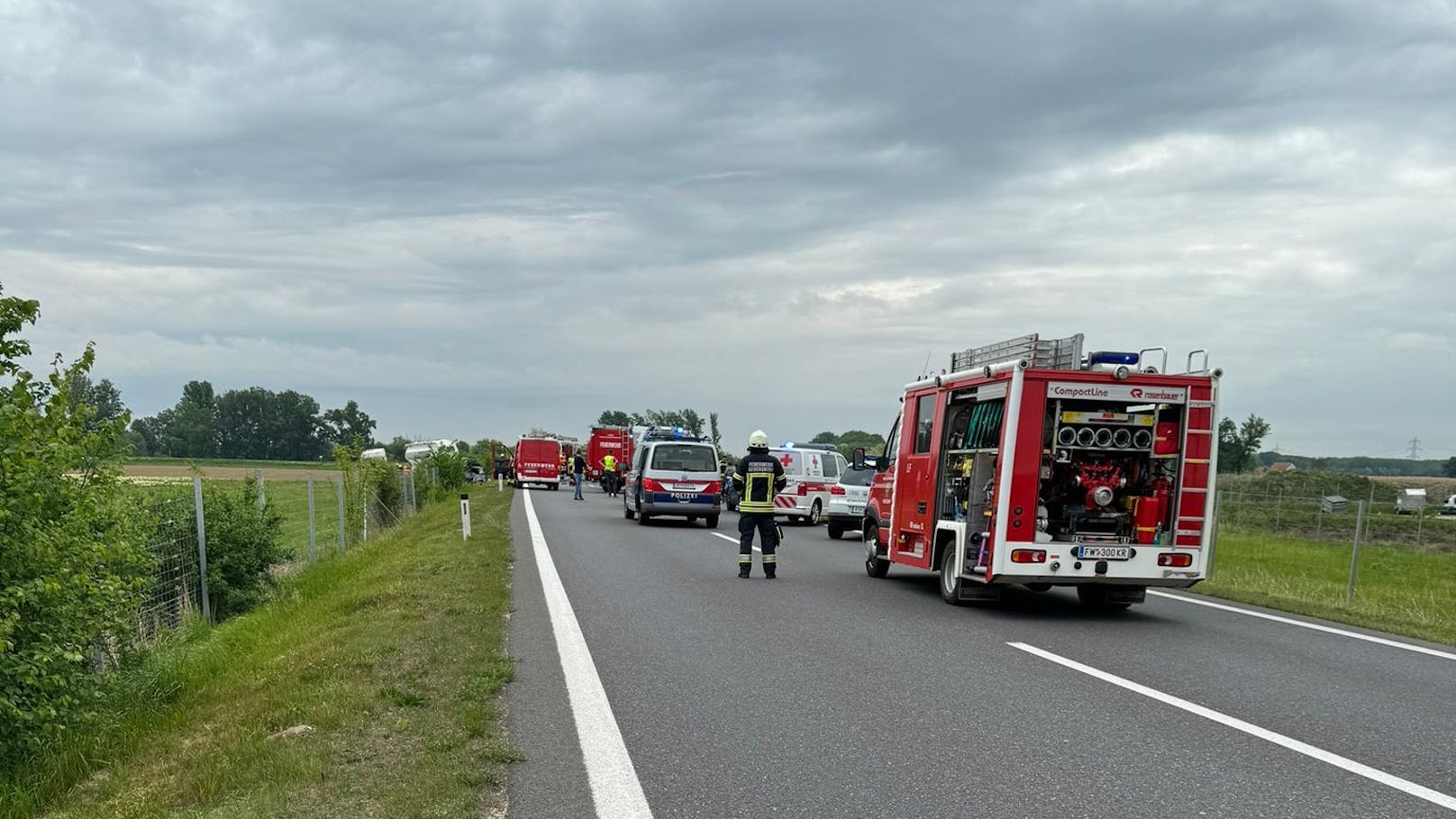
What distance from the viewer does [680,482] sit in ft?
88.0

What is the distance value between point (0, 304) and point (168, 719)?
2979 mm

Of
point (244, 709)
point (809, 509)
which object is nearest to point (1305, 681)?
point (244, 709)

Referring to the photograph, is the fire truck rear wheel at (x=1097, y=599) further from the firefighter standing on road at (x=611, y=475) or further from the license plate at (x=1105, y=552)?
the firefighter standing on road at (x=611, y=475)

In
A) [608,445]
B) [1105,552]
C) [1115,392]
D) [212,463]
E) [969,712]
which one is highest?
[1115,392]

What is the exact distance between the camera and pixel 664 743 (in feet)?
20.7

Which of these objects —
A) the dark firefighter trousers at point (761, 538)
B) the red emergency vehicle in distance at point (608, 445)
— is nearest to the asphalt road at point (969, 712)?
the dark firefighter trousers at point (761, 538)

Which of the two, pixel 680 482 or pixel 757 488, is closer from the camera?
pixel 757 488

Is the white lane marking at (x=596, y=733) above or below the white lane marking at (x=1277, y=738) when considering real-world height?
below

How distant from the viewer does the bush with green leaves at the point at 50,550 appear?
717 centimetres

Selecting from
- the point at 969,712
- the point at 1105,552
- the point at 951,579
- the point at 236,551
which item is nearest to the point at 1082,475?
the point at 1105,552

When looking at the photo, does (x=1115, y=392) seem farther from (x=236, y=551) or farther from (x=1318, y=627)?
(x=236, y=551)

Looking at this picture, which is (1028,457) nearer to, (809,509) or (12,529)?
(12,529)

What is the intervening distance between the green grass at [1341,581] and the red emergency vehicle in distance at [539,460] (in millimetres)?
34439

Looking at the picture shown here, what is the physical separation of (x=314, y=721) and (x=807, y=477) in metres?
23.3
